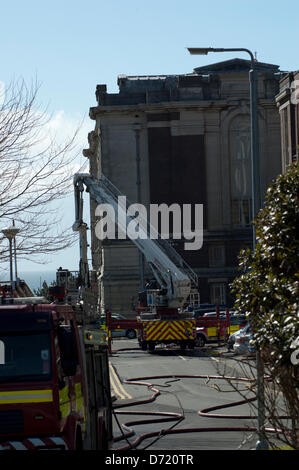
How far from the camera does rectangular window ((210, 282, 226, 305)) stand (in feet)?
244

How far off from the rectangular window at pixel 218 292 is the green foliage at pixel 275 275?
6419 cm

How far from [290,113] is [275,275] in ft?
118

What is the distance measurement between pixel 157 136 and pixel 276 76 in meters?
10.7

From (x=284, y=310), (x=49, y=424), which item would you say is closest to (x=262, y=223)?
(x=284, y=310)

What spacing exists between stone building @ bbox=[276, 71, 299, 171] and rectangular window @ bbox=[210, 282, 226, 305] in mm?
28752

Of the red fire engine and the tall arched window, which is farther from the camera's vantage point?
the tall arched window

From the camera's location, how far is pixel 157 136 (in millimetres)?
74812

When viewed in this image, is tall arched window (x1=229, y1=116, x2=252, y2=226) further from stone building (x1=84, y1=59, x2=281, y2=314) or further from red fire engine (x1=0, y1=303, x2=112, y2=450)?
red fire engine (x1=0, y1=303, x2=112, y2=450)

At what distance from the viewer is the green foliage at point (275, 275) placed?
8.82 meters

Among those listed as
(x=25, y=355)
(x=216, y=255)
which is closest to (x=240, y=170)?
(x=216, y=255)

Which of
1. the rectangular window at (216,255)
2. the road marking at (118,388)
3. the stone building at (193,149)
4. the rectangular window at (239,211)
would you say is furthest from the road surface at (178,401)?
the rectangular window at (239,211)

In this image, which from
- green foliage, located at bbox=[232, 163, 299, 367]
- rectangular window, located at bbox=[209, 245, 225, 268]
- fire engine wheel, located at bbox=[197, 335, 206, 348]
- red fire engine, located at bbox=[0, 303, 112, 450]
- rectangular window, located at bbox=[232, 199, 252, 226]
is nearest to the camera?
green foliage, located at bbox=[232, 163, 299, 367]

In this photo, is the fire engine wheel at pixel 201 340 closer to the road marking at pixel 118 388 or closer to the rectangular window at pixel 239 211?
the road marking at pixel 118 388

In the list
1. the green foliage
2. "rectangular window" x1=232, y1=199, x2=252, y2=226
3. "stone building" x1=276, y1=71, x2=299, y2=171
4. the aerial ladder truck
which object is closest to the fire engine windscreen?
the green foliage
